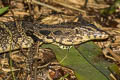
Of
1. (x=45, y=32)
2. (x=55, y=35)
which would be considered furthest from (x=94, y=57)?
(x=45, y=32)

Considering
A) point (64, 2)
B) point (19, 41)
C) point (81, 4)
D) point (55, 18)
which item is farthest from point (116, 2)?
point (19, 41)

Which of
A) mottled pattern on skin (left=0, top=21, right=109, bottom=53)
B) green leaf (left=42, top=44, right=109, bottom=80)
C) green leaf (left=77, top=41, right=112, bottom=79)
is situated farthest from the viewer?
mottled pattern on skin (left=0, top=21, right=109, bottom=53)

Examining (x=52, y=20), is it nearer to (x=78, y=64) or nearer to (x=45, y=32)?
(x=45, y=32)

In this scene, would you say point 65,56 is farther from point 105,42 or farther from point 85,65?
point 105,42

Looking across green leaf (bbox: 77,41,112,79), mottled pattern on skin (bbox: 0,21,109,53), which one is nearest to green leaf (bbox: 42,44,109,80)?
green leaf (bbox: 77,41,112,79)

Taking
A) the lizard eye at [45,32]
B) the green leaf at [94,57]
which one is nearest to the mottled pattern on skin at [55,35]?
the lizard eye at [45,32]

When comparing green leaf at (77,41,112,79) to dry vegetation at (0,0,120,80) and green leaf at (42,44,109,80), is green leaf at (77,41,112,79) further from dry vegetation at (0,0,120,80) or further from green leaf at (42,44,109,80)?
dry vegetation at (0,0,120,80)
